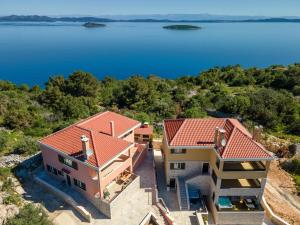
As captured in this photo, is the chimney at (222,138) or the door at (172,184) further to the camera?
the door at (172,184)

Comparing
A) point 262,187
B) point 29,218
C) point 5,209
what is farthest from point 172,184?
point 5,209

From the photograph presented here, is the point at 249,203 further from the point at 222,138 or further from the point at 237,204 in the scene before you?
the point at 222,138

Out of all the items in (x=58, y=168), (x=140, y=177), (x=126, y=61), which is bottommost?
(x=126, y=61)

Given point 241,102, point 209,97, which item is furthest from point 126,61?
point 241,102

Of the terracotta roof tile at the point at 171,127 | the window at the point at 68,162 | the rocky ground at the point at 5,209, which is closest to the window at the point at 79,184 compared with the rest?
the window at the point at 68,162

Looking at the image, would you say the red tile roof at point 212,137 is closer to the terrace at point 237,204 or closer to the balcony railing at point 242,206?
the terrace at point 237,204

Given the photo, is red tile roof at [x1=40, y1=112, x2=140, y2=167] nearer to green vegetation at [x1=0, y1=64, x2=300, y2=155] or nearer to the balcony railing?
green vegetation at [x1=0, y1=64, x2=300, y2=155]

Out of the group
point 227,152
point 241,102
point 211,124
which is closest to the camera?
point 227,152

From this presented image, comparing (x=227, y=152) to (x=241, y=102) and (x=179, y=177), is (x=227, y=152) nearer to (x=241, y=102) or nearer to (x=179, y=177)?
(x=179, y=177)
